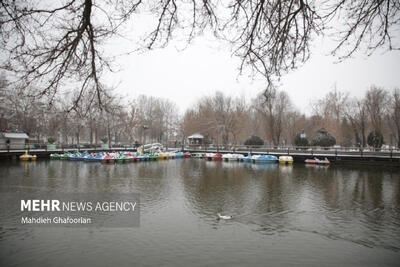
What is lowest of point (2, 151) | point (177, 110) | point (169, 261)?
point (169, 261)

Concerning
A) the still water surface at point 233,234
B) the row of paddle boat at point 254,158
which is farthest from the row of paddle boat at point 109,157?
the still water surface at point 233,234

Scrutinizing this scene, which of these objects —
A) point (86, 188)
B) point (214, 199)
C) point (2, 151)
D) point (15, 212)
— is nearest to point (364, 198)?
point (214, 199)

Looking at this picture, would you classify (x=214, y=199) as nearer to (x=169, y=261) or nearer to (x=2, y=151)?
(x=169, y=261)

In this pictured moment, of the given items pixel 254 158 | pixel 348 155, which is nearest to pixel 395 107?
pixel 348 155

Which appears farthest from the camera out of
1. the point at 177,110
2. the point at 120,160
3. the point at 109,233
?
the point at 177,110

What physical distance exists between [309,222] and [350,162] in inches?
918

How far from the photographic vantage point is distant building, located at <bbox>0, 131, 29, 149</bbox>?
115 ft

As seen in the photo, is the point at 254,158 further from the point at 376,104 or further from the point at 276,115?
the point at 376,104

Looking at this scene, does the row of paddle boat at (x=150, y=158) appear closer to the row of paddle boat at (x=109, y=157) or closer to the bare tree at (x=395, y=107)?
the row of paddle boat at (x=109, y=157)

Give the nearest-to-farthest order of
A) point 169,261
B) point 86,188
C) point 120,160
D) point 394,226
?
point 169,261
point 394,226
point 86,188
point 120,160

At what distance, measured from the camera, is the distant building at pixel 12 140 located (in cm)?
3497

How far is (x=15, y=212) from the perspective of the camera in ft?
33.7

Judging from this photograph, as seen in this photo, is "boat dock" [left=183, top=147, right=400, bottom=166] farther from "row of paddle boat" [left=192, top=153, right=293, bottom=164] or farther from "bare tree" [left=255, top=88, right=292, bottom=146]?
"bare tree" [left=255, top=88, right=292, bottom=146]

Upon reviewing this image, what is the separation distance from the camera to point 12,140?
35969 mm
